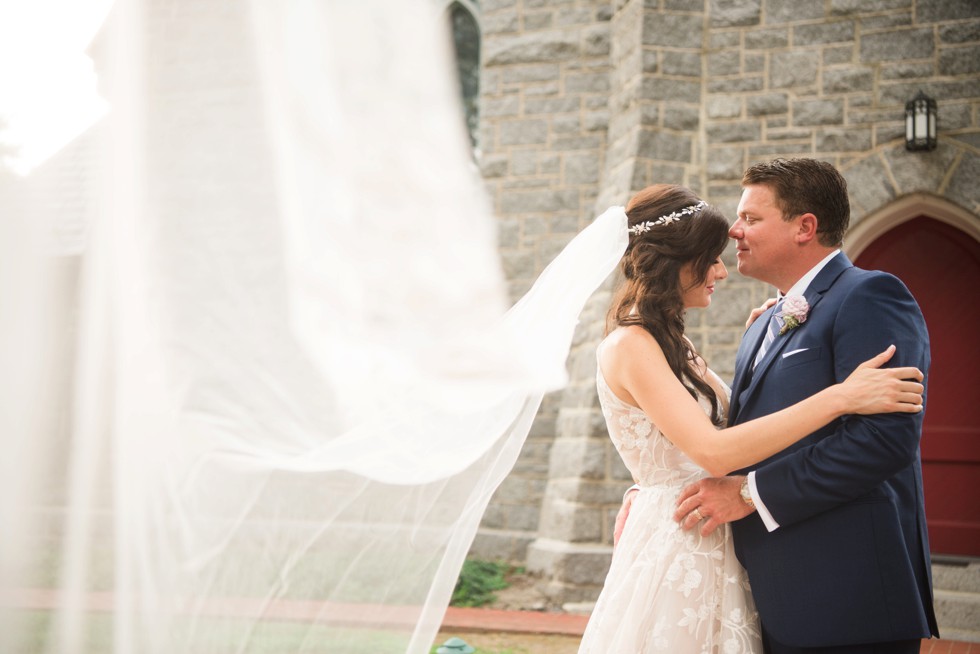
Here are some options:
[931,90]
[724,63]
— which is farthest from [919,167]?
[724,63]

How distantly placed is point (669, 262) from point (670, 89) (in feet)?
18.0

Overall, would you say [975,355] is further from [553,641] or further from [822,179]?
[822,179]

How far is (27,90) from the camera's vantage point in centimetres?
221

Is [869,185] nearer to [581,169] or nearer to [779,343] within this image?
[581,169]

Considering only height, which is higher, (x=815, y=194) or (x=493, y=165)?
(x=493, y=165)

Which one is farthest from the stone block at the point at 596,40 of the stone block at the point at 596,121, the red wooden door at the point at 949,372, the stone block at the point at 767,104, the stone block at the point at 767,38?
the red wooden door at the point at 949,372

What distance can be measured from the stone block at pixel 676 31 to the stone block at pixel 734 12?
142 millimetres

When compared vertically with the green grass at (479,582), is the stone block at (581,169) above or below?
above

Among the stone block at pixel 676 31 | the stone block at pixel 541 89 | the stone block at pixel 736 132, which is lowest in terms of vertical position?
the stone block at pixel 736 132

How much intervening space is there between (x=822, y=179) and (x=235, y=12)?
1837 millimetres

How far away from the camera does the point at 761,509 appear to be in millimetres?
2574

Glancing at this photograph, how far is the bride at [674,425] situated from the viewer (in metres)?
2.55

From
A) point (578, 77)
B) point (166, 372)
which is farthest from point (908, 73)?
point (166, 372)

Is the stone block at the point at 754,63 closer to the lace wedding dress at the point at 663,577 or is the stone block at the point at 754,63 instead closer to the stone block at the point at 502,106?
the stone block at the point at 502,106
